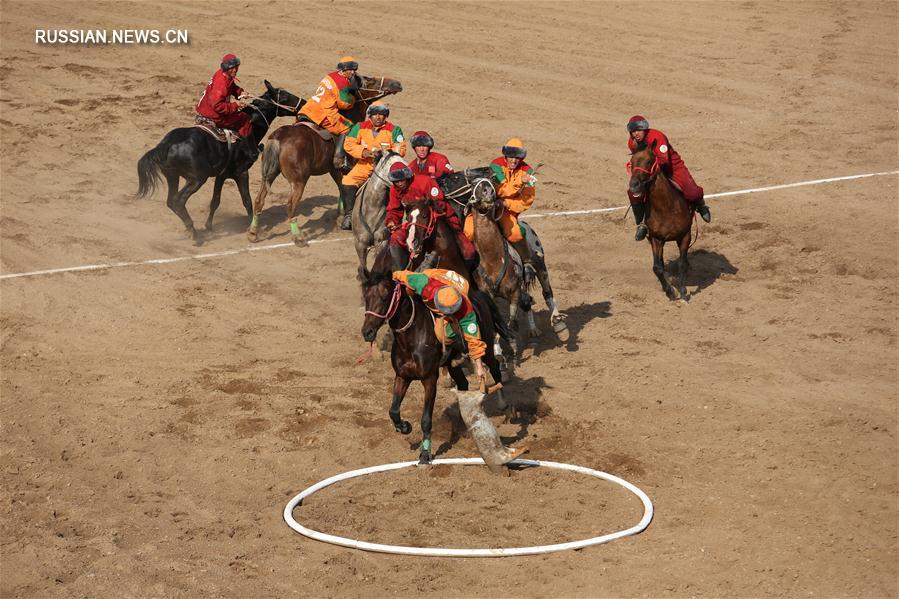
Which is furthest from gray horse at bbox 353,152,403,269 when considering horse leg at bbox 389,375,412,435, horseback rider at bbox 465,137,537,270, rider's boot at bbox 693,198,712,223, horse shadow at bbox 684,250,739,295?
horse shadow at bbox 684,250,739,295

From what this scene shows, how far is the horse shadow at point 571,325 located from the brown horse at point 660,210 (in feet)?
3.49

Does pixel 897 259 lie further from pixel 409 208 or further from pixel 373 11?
pixel 373 11

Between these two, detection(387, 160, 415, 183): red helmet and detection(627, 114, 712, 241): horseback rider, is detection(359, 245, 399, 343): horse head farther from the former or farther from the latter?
detection(627, 114, 712, 241): horseback rider

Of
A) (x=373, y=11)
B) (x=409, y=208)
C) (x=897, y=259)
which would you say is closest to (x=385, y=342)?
(x=409, y=208)

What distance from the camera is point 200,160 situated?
20.2 metres

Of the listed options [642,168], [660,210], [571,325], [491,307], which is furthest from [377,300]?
[660,210]

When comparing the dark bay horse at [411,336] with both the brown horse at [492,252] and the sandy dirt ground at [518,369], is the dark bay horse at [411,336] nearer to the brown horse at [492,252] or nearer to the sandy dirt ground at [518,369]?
the sandy dirt ground at [518,369]

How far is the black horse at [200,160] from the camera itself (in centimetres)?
2011

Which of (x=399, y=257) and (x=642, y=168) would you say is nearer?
(x=399, y=257)

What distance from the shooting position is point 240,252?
20.1 m

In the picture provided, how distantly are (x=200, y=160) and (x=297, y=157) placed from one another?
5.58ft

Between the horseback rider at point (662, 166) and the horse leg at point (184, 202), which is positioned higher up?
the horseback rider at point (662, 166)

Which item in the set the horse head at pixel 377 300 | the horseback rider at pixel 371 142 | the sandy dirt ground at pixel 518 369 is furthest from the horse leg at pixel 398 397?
the horseback rider at pixel 371 142

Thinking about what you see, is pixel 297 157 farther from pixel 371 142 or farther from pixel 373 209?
pixel 373 209
